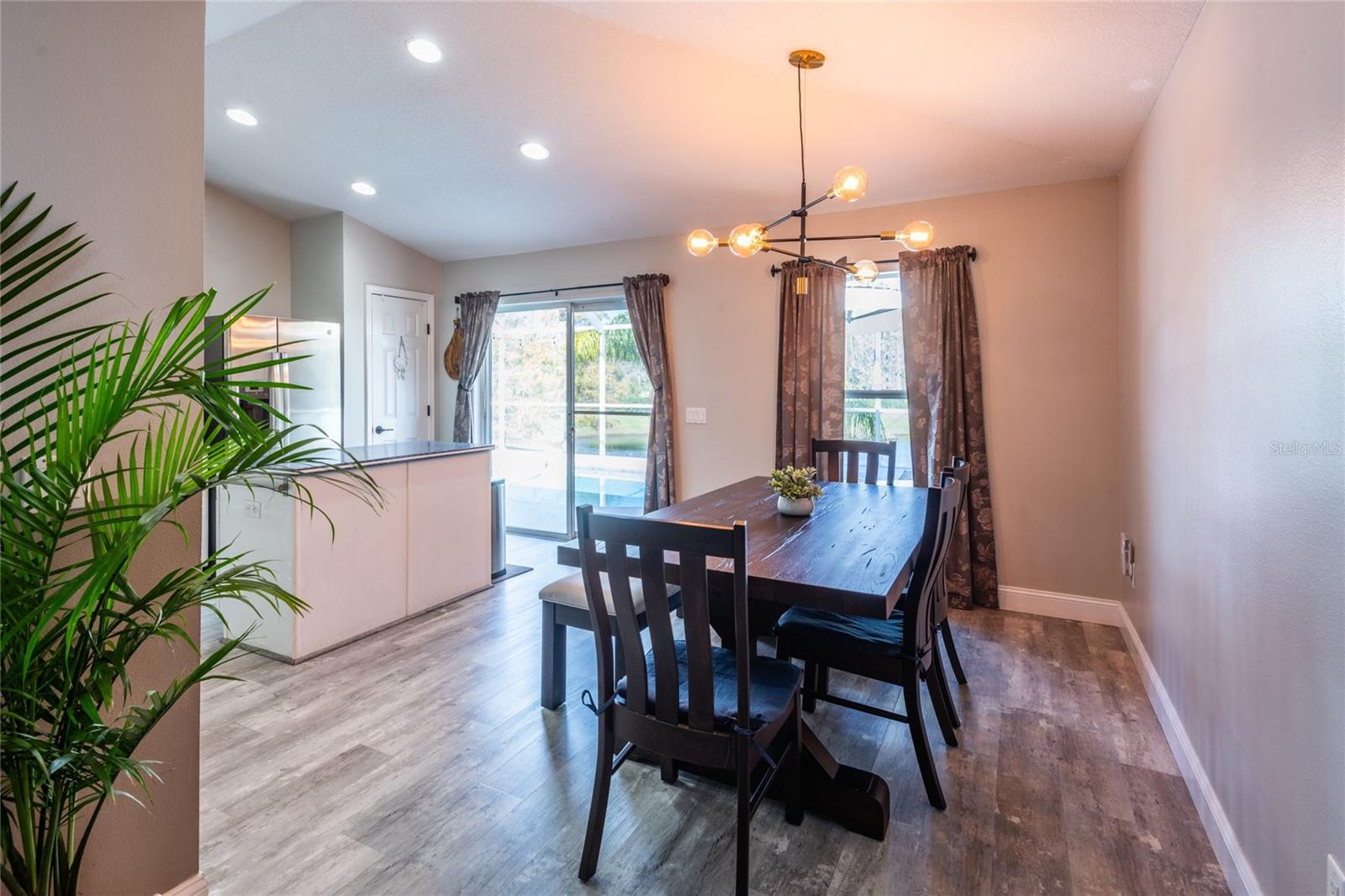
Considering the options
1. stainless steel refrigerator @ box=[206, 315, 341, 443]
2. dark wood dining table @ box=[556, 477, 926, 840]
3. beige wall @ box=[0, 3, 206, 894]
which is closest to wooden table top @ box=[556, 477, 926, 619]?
dark wood dining table @ box=[556, 477, 926, 840]

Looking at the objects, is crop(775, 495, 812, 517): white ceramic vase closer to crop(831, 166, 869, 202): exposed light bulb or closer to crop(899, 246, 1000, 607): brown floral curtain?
crop(831, 166, 869, 202): exposed light bulb

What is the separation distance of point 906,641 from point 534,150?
3.38 m

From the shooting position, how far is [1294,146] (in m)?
1.45

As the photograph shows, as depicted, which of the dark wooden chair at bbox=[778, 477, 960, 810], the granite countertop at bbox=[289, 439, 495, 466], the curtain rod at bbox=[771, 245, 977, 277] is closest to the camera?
the dark wooden chair at bbox=[778, 477, 960, 810]

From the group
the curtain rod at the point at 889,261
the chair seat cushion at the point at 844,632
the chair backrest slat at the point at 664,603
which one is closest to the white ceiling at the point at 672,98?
the curtain rod at the point at 889,261

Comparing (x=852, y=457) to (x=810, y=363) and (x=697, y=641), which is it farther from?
(x=697, y=641)

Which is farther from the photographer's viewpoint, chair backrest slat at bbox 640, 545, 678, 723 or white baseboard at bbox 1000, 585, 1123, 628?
white baseboard at bbox 1000, 585, 1123, 628

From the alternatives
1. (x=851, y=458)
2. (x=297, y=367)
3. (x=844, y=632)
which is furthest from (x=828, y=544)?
(x=297, y=367)

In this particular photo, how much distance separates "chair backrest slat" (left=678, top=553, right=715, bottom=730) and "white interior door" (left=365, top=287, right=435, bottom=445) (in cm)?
463

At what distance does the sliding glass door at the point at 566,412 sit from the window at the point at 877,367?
1.64 meters

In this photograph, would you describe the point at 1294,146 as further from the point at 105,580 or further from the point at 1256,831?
the point at 105,580

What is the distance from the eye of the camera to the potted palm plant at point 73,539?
1084 mm

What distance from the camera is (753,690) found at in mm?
1811

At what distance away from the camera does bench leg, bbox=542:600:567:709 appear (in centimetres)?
267
